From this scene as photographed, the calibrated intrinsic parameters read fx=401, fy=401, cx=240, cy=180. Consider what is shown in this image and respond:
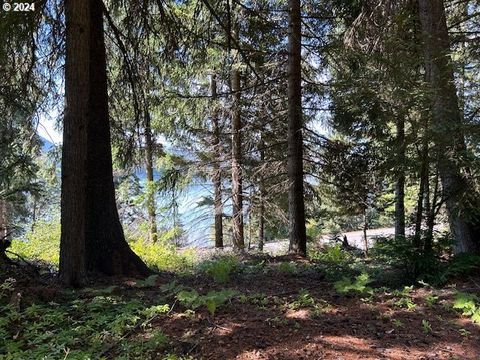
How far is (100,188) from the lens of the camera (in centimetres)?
596

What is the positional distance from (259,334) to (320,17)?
7.69 m

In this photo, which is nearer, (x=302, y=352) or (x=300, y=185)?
(x=302, y=352)

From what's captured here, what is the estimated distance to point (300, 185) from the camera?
870cm

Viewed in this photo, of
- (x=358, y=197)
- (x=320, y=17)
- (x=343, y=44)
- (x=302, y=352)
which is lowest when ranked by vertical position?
(x=302, y=352)

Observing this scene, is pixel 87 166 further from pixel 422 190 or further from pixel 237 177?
pixel 237 177

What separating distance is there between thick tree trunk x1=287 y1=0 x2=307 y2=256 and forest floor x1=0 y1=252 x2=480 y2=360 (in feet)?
12.5

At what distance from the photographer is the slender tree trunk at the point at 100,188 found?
585cm

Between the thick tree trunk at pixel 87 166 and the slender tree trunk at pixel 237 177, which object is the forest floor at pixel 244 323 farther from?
the slender tree trunk at pixel 237 177

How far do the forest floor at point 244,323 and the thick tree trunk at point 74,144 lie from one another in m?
0.42

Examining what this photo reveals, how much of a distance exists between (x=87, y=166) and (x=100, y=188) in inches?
18.7

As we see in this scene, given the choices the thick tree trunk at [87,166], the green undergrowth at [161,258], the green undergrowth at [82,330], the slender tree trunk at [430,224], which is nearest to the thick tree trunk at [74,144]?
the thick tree trunk at [87,166]

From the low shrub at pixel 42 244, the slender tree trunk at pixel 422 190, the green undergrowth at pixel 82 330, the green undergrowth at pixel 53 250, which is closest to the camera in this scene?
the green undergrowth at pixel 82 330

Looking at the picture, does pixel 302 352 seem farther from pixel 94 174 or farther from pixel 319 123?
pixel 319 123

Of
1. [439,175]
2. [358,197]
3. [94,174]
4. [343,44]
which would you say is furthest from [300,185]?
[94,174]
